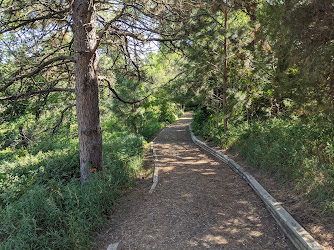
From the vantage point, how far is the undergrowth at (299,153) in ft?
12.9

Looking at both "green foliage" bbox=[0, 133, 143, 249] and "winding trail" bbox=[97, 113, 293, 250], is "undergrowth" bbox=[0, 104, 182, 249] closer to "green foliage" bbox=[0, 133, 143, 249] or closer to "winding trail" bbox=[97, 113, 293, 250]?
"green foliage" bbox=[0, 133, 143, 249]

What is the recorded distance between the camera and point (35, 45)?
5219 millimetres

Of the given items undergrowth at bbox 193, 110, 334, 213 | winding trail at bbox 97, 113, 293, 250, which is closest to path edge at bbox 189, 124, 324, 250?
winding trail at bbox 97, 113, 293, 250

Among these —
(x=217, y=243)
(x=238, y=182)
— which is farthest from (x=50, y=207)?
(x=238, y=182)

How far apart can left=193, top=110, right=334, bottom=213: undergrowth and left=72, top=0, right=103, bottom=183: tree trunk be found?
438 cm

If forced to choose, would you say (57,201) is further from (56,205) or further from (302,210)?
(302,210)

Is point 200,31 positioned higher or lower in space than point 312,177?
higher

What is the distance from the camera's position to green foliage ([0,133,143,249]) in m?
3.11

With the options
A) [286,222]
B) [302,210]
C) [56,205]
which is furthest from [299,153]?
[56,205]

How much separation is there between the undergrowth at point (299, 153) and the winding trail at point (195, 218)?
847mm

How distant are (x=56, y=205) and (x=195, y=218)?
255 cm

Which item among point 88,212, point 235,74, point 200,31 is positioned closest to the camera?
point 88,212

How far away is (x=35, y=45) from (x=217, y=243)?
5774mm

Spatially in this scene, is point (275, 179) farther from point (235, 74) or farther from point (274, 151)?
point (235, 74)
